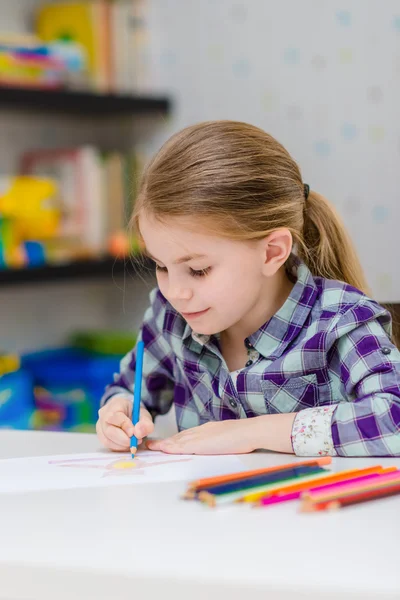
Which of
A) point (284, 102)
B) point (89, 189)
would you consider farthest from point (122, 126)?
point (284, 102)

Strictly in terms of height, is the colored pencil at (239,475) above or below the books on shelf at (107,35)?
below

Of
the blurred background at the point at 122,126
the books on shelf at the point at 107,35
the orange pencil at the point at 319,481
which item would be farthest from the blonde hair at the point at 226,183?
the books on shelf at the point at 107,35

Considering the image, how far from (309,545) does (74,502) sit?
24cm

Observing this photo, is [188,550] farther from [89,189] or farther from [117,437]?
[89,189]

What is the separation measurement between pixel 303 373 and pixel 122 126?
197 centimetres

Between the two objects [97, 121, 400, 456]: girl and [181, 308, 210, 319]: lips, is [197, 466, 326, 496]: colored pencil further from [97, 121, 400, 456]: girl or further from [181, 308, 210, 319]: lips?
[181, 308, 210, 319]: lips

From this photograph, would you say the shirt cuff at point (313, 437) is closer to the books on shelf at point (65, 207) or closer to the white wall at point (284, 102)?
the white wall at point (284, 102)

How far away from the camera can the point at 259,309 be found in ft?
3.62

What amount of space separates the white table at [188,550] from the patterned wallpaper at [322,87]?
154 cm

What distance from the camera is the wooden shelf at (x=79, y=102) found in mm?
2268

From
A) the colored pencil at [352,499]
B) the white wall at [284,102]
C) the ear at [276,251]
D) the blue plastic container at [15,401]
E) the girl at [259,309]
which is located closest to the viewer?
the colored pencil at [352,499]

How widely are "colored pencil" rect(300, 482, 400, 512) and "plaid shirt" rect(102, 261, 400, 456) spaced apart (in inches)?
6.3

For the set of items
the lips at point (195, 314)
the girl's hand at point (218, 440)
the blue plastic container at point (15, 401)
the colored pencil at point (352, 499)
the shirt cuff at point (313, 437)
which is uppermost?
the lips at point (195, 314)

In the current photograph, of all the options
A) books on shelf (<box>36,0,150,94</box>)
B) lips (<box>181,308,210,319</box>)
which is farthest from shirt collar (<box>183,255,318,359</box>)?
books on shelf (<box>36,0,150,94</box>)
